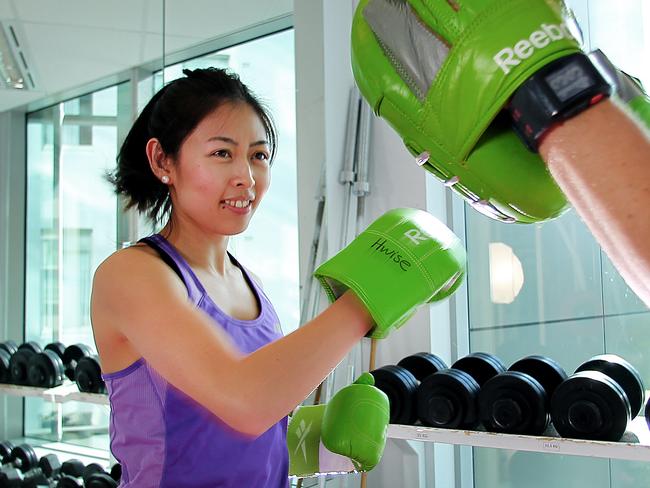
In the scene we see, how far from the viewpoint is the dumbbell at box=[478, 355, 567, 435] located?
258 centimetres

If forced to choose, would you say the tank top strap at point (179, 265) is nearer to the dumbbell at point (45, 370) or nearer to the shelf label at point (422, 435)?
the shelf label at point (422, 435)

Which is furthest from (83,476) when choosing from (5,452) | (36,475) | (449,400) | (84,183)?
(449,400)

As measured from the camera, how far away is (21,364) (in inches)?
139

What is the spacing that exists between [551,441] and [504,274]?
141cm

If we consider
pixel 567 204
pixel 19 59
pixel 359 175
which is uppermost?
pixel 19 59

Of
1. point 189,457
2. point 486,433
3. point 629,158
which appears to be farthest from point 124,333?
point 486,433

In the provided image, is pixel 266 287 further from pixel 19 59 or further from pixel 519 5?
pixel 519 5

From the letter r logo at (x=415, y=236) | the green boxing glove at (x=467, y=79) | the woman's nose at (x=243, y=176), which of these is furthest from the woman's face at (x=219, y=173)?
the green boxing glove at (x=467, y=79)

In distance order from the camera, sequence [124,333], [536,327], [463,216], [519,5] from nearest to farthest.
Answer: [519,5] < [124,333] < [536,327] < [463,216]

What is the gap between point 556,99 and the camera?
0.82 meters

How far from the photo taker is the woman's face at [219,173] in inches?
66.3

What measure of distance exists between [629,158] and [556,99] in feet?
0.40

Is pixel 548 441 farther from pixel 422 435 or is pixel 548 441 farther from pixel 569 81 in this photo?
pixel 569 81

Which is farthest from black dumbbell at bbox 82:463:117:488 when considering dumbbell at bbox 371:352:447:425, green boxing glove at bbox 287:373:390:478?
green boxing glove at bbox 287:373:390:478
